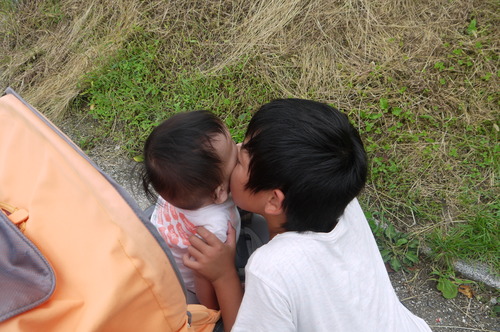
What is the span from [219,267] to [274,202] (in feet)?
1.18

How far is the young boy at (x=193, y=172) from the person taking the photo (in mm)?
1394

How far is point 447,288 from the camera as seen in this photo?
2.07 metres

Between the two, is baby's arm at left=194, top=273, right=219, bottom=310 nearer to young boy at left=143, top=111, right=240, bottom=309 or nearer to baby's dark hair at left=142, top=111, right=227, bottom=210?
young boy at left=143, top=111, right=240, bottom=309

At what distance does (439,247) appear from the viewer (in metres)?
2.12

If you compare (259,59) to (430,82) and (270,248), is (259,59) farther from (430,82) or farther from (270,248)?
(270,248)

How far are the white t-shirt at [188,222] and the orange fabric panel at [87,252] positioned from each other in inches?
19.7

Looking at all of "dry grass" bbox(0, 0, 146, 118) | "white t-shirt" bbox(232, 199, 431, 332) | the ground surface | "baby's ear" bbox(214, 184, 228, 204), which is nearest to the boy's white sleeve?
"white t-shirt" bbox(232, 199, 431, 332)

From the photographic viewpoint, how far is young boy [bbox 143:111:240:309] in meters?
1.39

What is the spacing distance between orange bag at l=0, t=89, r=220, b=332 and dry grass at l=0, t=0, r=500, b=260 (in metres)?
1.65

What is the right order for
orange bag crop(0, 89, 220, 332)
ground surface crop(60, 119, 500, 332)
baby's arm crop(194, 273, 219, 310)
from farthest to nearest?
1. ground surface crop(60, 119, 500, 332)
2. baby's arm crop(194, 273, 219, 310)
3. orange bag crop(0, 89, 220, 332)

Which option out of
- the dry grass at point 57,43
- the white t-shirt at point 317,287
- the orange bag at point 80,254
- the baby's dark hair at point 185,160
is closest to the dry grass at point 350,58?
the dry grass at point 57,43

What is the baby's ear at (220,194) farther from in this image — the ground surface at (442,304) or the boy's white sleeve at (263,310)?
the ground surface at (442,304)

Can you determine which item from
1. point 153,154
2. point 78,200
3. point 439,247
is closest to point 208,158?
point 153,154

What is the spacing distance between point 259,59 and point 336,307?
6.59 feet
